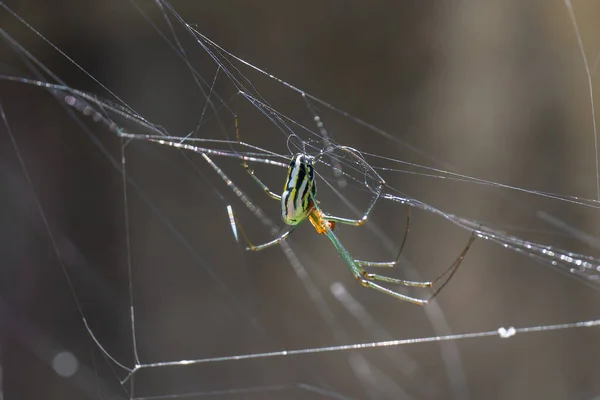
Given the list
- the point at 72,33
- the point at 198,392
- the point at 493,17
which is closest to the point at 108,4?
the point at 72,33

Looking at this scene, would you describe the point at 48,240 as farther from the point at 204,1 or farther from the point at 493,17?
the point at 493,17

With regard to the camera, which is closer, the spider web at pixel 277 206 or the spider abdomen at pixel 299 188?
the spider abdomen at pixel 299 188

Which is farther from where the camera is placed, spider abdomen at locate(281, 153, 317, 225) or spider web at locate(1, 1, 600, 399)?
spider web at locate(1, 1, 600, 399)

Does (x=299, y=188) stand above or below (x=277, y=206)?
above
